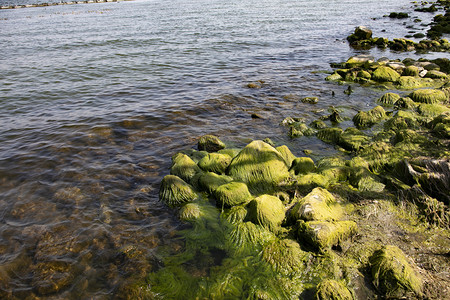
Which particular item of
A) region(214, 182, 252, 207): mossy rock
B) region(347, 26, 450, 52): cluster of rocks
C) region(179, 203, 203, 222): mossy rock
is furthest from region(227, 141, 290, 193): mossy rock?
region(347, 26, 450, 52): cluster of rocks

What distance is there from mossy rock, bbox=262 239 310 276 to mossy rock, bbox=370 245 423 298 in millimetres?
912

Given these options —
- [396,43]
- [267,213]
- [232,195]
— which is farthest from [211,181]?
[396,43]

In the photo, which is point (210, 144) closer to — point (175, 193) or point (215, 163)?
point (215, 163)

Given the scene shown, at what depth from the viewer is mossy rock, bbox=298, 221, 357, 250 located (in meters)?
4.25

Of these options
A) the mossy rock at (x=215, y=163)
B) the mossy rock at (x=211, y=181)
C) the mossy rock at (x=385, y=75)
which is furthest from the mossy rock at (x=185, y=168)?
the mossy rock at (x=385, y=75)

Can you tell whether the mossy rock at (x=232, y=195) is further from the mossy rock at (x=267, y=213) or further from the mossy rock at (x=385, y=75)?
the mossy rock at (x=385, y=75)

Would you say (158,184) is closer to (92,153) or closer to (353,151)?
(92,153)

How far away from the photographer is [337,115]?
9.20 meters

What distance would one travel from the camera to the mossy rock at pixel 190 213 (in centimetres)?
527

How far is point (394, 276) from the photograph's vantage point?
12.2ft

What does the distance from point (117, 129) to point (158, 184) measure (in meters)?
3.46

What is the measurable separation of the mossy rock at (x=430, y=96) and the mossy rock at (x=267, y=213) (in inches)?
314

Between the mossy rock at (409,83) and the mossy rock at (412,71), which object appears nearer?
the mossy rock at (409,83)

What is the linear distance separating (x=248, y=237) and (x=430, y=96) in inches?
352
